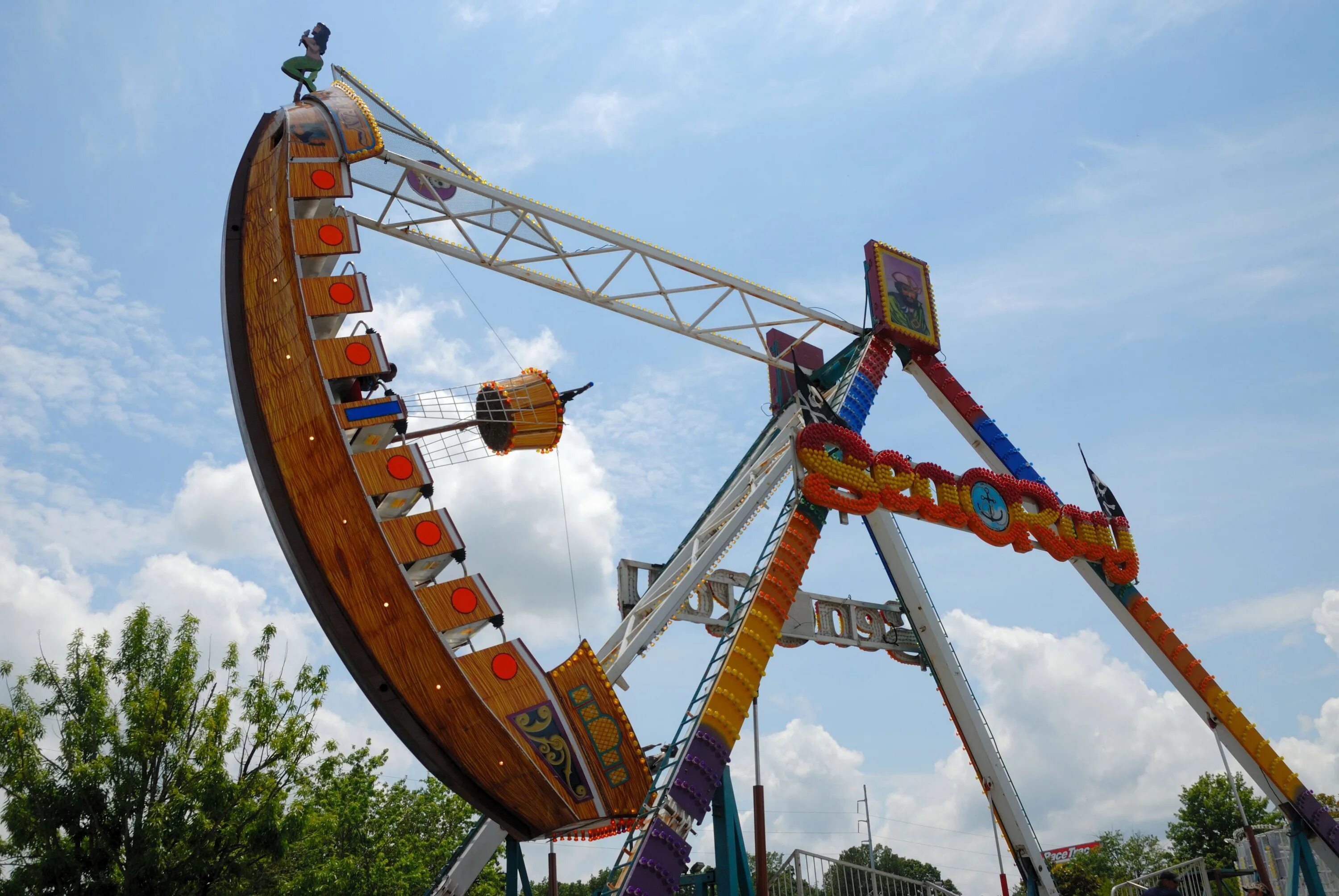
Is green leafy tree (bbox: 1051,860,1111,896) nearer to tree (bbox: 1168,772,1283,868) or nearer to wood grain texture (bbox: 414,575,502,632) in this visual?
tree (bbox: 1168,772,1283,868)

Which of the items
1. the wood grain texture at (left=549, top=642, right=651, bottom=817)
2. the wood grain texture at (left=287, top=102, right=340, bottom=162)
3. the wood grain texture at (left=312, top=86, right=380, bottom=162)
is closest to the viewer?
the wood grain texture at (left=549, top=642, right=651, bottom=817)

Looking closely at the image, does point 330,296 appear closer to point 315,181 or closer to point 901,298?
point 315,181

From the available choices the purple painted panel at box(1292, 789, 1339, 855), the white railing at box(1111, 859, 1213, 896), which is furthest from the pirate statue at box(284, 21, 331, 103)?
the purple painted panel at box(1292, 789, 1339, 855)

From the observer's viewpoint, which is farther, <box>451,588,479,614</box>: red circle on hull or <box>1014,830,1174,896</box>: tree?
<box>1014,830,1174,896</box>: tree

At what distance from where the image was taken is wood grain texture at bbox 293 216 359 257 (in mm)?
12945

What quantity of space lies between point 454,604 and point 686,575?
5690mm

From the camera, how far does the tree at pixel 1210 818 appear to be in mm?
47281

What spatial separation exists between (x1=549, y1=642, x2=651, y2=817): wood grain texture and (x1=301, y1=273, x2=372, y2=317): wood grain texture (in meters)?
5.07

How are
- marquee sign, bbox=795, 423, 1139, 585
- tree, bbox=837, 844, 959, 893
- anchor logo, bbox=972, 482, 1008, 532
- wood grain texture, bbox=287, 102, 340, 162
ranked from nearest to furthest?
1. wood grain texture, bbox=287, 102, 340, 162
2. marquee sign, bbox=795, 423, 1139, 585
3. anchor logo, bbox=972, 482, 1008, 532
4. tree, bbox=837, 844, 959, 893

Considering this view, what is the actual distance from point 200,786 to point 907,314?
17.2 meters

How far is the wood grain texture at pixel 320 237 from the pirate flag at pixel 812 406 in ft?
27.3

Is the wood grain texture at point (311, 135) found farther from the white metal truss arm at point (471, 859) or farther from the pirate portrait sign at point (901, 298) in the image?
the pirate portrait sign at point (901, 298)

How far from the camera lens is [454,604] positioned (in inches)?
473

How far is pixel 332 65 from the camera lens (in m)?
17.0
